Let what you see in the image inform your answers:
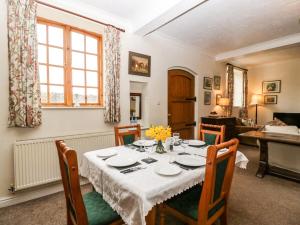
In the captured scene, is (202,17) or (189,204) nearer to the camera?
(189,204)

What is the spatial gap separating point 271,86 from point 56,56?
678 cm

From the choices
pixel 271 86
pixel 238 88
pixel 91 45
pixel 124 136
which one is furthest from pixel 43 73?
pixel 271 86

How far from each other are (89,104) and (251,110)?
6.26 m

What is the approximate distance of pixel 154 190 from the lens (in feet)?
3.59

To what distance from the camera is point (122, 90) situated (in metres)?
3.23

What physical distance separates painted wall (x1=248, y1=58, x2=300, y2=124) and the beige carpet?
13.4ft

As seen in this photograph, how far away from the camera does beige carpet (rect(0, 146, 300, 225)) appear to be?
1933 millimetres

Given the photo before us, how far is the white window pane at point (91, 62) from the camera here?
2.96m

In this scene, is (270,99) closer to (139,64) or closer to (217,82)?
(217,82)

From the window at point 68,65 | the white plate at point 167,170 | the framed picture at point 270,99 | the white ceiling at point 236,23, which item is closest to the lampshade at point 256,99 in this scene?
the framed picture at point 270,99

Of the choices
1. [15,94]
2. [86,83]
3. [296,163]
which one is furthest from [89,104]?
[296,163]

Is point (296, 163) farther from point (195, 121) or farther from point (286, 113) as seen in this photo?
point (286, 113)

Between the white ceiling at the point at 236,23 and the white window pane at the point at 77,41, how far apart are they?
5.28 feet

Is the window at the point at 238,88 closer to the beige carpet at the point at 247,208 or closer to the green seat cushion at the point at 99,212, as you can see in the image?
the beige carpet at the point at 247,208
